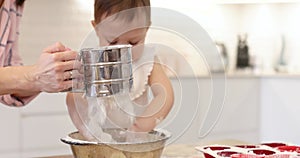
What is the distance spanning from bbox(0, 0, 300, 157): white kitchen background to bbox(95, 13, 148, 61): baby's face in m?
0.73

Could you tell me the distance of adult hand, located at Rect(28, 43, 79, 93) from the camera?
0.72m

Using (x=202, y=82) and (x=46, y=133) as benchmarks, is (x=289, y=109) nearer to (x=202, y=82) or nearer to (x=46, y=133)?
(x=46, y=133)

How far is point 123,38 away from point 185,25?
99 millimetres

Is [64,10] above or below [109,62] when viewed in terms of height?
above

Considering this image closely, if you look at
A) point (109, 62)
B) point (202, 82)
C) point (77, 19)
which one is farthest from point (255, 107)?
point (109, 62)

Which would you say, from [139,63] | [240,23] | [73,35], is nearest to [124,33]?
[139,63]

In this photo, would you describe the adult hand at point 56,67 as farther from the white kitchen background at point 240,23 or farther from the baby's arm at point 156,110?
the white kitchen background at point 240,23

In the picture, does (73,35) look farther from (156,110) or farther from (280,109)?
(156,110)

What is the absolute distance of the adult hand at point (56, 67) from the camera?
72 centimetres

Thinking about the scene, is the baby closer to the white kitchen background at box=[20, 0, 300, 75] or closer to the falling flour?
the falling flour

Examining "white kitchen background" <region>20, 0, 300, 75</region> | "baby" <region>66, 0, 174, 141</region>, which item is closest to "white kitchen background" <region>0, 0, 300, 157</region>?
"white kitchen background" <region>20, 0, 300, 75</region>

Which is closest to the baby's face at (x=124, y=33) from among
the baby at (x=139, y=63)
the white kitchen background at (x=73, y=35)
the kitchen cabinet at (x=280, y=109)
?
the baby at (x=139, y=63)

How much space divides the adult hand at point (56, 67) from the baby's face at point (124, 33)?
5 centimetres

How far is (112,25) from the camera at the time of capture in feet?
2.46
